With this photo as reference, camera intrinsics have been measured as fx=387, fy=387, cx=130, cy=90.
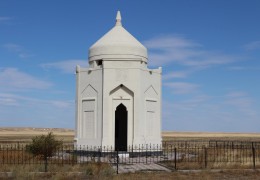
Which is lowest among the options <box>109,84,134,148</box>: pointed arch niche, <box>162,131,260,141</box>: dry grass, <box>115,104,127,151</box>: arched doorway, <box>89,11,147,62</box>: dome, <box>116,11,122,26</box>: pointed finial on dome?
<box>162,131,260,141</box>: dry grass

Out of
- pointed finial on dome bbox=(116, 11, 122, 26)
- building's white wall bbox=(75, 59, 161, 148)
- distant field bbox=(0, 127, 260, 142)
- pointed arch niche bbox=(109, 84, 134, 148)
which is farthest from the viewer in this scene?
distant field bbox=(0, 127, 260, 142)

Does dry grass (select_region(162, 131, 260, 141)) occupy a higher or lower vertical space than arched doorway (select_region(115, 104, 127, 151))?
lower

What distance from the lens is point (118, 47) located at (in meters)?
24.9

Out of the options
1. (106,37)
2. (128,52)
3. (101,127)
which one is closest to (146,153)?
(101,127)

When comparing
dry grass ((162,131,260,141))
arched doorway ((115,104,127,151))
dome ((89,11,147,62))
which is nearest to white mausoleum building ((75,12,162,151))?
dome ((89,11,147,62))

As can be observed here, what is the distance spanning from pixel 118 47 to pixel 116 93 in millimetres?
2980

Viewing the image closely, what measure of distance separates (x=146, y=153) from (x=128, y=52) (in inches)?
255

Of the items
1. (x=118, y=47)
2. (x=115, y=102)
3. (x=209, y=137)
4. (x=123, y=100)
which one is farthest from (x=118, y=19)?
(x=209, y=137)

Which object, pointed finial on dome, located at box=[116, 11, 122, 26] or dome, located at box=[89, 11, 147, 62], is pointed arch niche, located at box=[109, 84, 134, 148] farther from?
pointed finial on dome, located at box=[116, 11, 122, 26]

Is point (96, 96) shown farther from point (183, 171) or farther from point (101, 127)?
point (183, 171)

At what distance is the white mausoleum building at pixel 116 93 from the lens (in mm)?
24078

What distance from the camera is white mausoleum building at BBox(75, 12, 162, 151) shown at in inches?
948

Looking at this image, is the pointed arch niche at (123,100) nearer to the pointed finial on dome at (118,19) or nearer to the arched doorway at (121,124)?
the arched doorway at (121,124)

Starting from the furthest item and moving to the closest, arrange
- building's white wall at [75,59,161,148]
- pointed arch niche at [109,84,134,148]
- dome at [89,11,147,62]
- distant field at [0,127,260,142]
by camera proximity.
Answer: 1. distant field at [0,127,260,142]
2. dome at [89,11,147,62]
3. pointed arch niche at [109,84,134,148]
4. building's white wall at [75,59,161,148]
